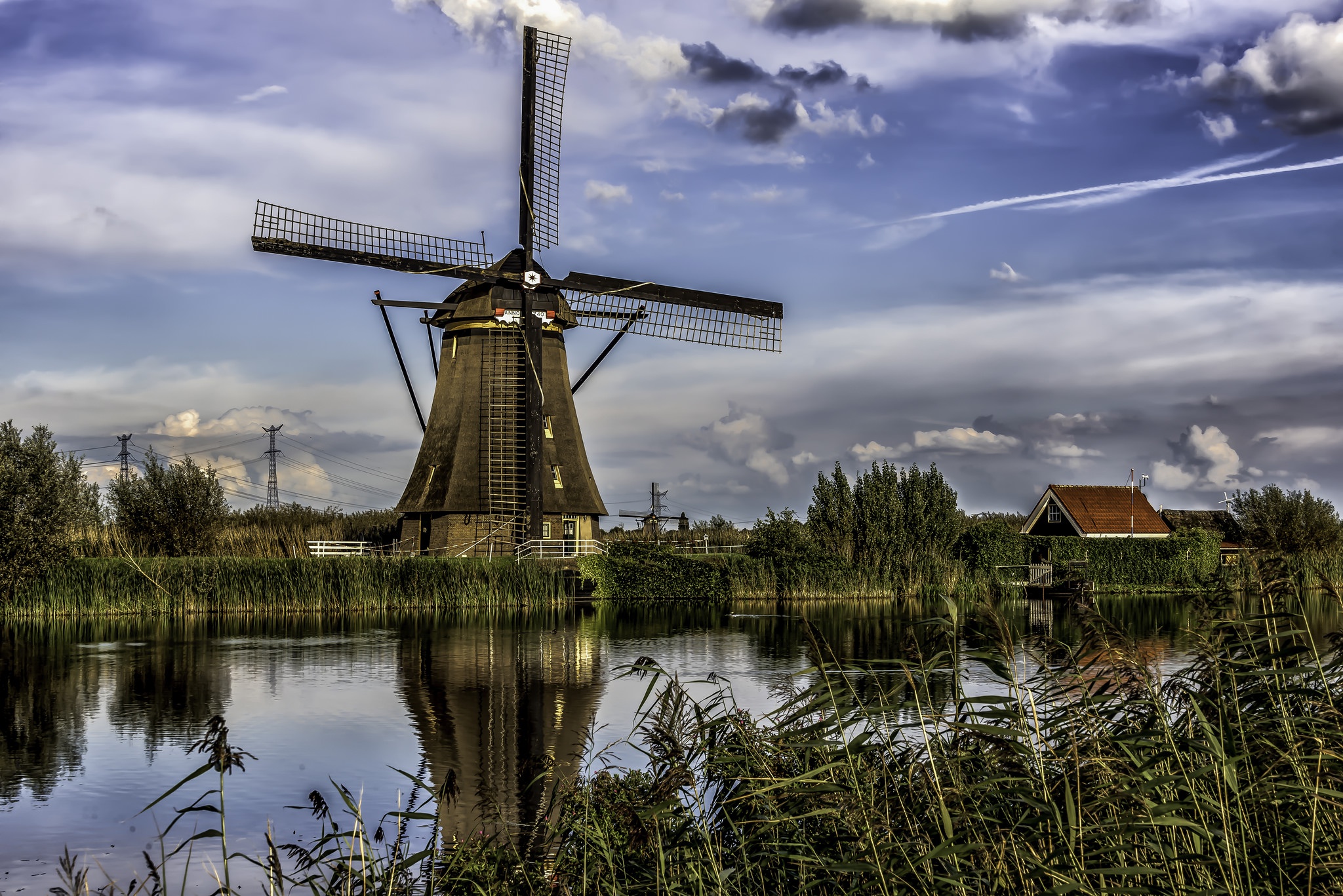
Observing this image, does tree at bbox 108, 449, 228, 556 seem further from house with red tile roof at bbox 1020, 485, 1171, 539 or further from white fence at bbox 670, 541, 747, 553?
house with red tile roof at bbox 1020, 485, 1171, 539

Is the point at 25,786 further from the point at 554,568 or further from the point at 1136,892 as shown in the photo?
the point at 554,568

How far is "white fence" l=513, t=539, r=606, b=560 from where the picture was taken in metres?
26.2

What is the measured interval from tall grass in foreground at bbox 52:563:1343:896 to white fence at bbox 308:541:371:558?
2153cm

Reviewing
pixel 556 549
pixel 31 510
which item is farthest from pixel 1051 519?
pixel 31 510

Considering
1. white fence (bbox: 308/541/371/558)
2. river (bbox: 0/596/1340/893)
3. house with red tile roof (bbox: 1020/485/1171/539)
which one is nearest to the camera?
river (bbox: 0/596/1340/893)

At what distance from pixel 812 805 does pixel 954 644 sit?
1451 mm

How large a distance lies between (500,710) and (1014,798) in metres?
8.26

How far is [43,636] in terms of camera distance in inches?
765

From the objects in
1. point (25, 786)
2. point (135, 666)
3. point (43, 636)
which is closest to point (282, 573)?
point (43, 636)

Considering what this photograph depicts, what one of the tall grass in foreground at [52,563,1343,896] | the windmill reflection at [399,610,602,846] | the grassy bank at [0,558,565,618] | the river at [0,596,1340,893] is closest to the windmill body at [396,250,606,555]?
the grassy bank at [0,558,565,618]

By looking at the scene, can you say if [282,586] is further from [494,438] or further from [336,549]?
[494,438]

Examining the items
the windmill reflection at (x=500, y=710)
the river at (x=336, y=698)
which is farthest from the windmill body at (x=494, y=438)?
the windmill reflection at (x=500, y=710)

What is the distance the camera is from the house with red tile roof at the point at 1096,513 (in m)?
38.8

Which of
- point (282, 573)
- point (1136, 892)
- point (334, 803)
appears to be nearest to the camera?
point (1136, 892)
